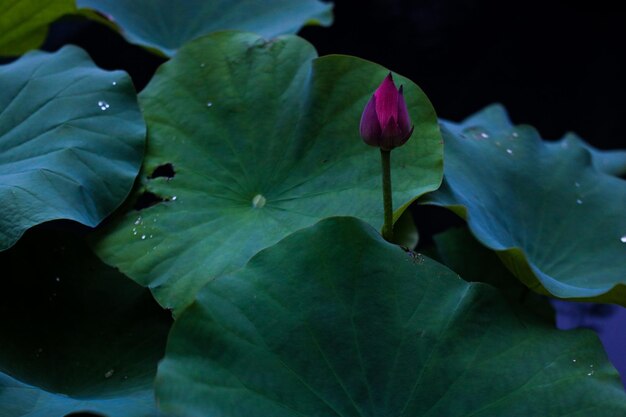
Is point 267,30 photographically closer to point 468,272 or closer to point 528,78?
point 468,272

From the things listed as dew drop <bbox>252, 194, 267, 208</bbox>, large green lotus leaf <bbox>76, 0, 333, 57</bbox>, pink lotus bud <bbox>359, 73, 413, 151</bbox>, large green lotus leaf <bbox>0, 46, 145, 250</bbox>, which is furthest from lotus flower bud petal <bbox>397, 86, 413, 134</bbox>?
Answer: large green lotus leaf <bbox>76, 0, 333, 57</bbox>

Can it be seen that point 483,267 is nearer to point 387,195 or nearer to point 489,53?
point 387,195

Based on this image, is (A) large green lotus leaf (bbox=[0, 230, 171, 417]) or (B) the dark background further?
(B) the dark background

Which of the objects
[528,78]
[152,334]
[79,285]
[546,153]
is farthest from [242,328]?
[528,78]

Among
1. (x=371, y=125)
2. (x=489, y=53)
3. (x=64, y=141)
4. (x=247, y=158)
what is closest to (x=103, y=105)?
(x=64, y=141)

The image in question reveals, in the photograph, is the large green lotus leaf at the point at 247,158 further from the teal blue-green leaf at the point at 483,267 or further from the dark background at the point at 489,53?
the dark background at the point at 489,53

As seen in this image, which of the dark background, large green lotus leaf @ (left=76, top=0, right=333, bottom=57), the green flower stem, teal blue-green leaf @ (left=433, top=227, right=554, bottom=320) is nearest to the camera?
the green flower stem

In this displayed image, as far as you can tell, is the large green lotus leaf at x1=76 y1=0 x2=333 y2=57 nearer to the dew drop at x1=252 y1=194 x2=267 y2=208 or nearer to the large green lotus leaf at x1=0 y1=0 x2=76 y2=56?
the large green lotus leaf at x1=0 y1=0 x2=76 y2=56
